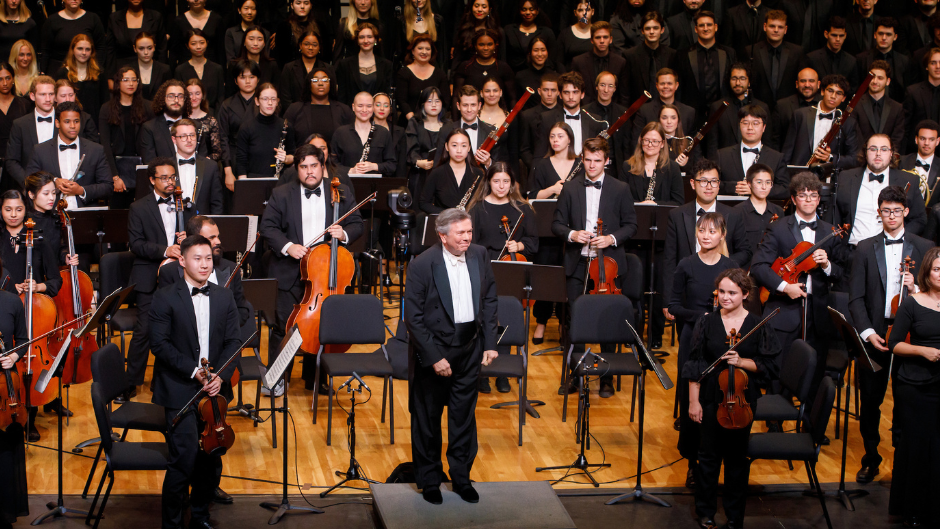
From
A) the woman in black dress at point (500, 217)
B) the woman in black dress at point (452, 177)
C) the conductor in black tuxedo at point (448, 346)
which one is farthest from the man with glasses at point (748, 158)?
the conductor in black tuxedo at point (448, 346)

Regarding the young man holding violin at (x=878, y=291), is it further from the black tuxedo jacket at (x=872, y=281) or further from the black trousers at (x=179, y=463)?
the black trousers at (x=179, y=463)

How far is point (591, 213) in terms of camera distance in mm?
6000

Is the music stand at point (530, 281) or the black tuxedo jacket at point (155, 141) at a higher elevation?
the black tuxedo jacket at point (155, 141)

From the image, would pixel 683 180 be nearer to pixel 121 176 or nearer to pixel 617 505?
pixel 617 505

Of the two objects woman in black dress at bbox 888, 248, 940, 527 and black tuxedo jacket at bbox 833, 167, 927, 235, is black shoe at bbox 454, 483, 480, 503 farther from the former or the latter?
black tuxedo jacket at bbox 833, 167, 927, 235

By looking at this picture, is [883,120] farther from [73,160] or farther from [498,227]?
[73,160]

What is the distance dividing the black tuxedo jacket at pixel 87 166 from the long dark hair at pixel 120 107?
27.3 inches

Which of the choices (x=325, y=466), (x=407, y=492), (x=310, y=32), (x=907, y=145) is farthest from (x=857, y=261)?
(x=310, y=32)

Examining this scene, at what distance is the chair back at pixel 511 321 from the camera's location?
5359 mm

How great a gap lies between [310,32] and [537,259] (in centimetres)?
274

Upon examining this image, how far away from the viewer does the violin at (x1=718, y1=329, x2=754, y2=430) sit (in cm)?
421

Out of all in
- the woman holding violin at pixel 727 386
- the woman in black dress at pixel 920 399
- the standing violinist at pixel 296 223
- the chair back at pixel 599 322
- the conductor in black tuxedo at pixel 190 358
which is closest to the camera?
→ the conductor in black tuxedo at pixel 190 358

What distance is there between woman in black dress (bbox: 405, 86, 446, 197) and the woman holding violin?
3.14 metres

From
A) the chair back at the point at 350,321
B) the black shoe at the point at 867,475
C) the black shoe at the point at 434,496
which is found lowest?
the black shoe at the point at 867,475
